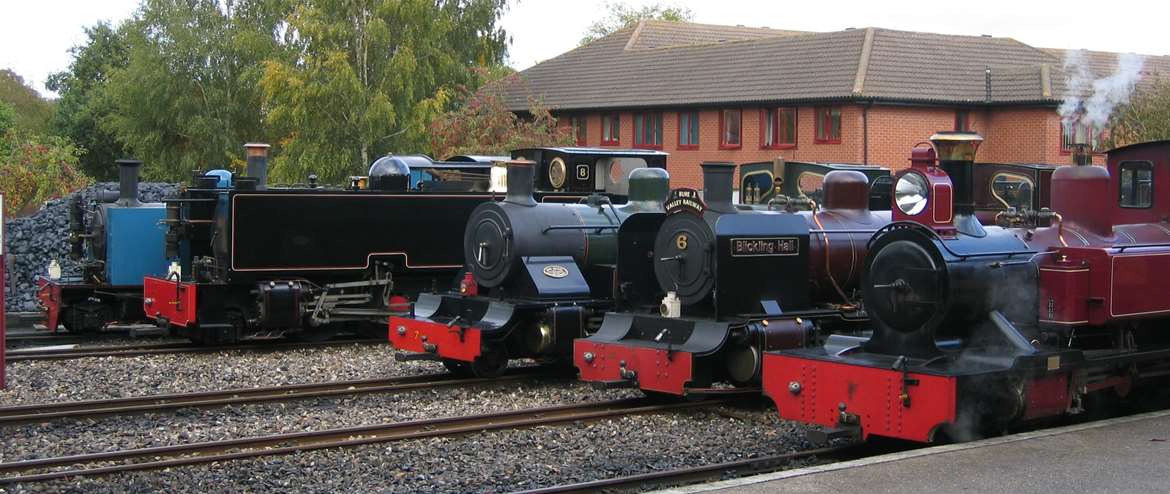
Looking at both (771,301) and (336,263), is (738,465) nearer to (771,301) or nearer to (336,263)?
(771,301)

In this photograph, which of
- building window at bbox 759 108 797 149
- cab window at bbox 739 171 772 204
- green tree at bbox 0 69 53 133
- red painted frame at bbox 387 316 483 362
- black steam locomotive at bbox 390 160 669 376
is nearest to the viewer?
red painted frame at bbox 387 316 483 362

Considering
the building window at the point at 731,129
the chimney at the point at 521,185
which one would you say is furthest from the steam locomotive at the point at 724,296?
the building window at the point at 731,129

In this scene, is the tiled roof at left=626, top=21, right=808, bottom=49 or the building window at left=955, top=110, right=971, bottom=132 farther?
the tiled roof at left=626, top=21, right=808, bottom=49

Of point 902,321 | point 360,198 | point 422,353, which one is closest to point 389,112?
point 360,198

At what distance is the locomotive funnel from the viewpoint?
893cm

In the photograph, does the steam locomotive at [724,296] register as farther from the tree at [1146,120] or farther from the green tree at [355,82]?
the green tree at [355,82]

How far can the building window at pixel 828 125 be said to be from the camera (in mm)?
29203

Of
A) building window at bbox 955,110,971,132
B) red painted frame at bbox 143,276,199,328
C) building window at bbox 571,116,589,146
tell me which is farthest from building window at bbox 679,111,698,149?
red painted frame at bbox 143,276,199,328

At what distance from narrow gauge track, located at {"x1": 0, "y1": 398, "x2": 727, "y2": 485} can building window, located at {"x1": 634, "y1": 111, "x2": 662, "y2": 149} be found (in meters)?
23.8

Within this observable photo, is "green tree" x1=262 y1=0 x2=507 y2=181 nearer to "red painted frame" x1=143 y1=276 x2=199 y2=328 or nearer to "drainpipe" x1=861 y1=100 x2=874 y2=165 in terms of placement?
"drainpipe" x1=861 y1=100 x2=874 y2=165

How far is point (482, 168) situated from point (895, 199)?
8541mm

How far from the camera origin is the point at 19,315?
17.8m

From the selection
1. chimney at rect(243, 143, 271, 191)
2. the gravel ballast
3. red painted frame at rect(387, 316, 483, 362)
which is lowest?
the gravel ballast

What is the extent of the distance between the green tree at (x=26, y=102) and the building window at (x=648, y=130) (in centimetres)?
3136
